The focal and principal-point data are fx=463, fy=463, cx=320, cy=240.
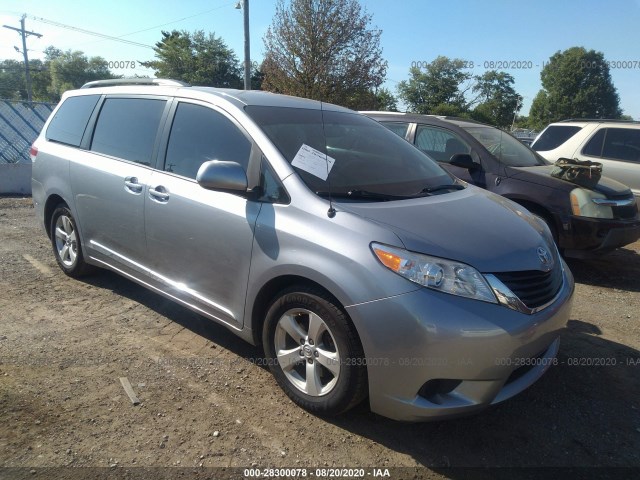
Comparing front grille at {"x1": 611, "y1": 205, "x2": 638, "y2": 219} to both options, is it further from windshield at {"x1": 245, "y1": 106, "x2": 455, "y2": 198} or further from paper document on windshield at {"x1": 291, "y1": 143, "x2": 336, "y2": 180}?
paper document on windshield at {"x1": 291, "y1": 143, "x2": 336, "y2": 180}

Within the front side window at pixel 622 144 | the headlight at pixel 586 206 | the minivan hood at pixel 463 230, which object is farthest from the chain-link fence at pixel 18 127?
the front side window at pixel 622 144

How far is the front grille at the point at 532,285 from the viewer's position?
239cm

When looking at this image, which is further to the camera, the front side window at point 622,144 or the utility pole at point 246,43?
the utility pole at point 246,43

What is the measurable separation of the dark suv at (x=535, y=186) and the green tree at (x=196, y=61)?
37.3 meters

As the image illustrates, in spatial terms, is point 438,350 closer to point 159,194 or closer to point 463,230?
point 463,230

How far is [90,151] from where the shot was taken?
4.11 metres

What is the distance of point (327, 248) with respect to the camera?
2.42 metres

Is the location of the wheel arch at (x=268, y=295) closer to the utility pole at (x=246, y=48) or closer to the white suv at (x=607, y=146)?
the white suv at (x=607, y=146)

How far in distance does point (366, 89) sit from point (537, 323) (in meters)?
19.8

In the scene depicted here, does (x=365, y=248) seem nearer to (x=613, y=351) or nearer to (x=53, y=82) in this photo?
(x=613, y=351)

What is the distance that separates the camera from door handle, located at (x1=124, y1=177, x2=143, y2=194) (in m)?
3.46

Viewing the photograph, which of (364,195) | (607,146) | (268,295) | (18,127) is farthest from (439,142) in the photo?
(18,127)

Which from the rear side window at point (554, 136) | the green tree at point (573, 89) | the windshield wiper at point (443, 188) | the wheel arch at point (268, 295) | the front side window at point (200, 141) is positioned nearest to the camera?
the wheel arch at point (268, 295)

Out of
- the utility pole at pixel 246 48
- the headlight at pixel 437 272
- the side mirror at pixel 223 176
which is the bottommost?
the headlight at pixel 437 272
